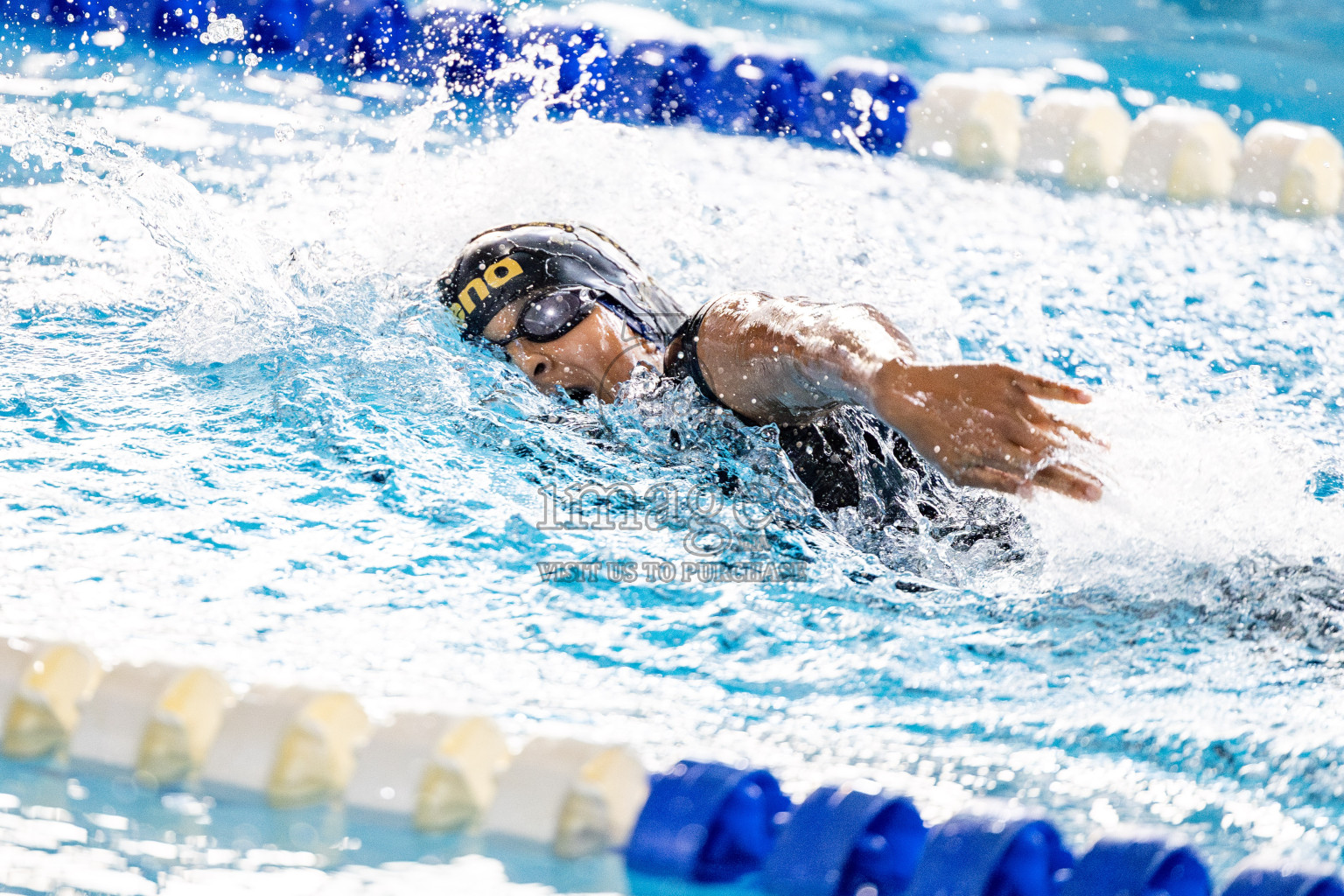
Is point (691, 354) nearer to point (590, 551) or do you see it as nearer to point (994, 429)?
point (590, 551)

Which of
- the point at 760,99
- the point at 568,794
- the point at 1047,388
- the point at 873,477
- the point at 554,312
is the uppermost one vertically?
the point at 760,99

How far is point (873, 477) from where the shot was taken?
200 centimetres

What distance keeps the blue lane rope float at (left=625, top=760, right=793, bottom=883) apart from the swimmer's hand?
42cm

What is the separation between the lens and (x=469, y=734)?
1423 millimetres

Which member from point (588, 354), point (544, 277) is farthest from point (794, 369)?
point (544, 277)

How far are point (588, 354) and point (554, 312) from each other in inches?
3.7

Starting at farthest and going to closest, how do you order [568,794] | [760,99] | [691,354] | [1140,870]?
[760,99] → [691,354] → [568,794] → [1140,870]

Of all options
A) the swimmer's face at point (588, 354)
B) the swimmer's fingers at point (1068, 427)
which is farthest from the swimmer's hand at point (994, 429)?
the swimmer's face at point (588, 354)

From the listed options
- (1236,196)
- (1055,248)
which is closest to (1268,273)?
(1055,248)

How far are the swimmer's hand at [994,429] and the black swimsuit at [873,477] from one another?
1.64 feet

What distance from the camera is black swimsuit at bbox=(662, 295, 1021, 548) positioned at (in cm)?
197

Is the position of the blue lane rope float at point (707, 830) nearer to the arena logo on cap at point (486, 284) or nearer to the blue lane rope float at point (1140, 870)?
the blue lane rope float at point (1140, 870)

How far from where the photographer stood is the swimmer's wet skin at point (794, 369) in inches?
56.3

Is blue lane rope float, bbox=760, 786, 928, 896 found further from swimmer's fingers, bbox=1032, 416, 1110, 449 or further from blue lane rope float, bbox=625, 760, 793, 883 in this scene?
swimmer's fingers, bbox=1032, 416, 1110, 449
